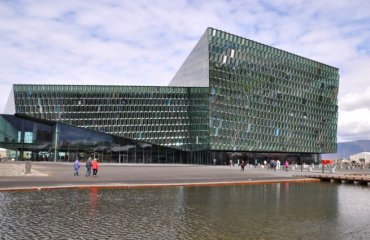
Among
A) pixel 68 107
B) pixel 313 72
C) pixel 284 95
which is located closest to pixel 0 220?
pixel 68 107

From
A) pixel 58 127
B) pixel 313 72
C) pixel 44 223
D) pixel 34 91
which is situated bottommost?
pixel 44 223

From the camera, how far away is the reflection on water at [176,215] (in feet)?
50.5

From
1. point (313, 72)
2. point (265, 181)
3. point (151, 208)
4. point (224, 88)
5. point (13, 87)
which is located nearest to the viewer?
point (151, 208)

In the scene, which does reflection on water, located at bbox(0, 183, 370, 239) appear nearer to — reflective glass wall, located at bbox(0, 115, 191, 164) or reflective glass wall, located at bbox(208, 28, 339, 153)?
reflective glass wall, located at bbox(0, 115, 191, 164)

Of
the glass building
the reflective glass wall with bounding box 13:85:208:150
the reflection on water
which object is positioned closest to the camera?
the reflection on water

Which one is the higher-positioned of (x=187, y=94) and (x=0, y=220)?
(x=187, y=94)

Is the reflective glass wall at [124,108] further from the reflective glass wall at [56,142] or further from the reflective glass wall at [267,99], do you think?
the reflective glass wall at [267,99]

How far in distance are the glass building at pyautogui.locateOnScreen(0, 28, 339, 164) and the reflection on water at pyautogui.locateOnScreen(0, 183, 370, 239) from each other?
5963cm

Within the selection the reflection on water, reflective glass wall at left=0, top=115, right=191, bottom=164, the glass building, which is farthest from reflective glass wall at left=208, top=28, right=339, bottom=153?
the reflection on water

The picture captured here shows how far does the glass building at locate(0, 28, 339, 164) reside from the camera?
281ft

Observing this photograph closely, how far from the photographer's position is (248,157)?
98.6 meters

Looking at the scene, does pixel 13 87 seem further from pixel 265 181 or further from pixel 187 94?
pixel 265 181

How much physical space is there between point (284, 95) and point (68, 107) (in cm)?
4981

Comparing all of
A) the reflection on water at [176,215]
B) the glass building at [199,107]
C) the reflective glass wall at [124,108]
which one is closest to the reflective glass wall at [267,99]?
the glass building at [199,107]
